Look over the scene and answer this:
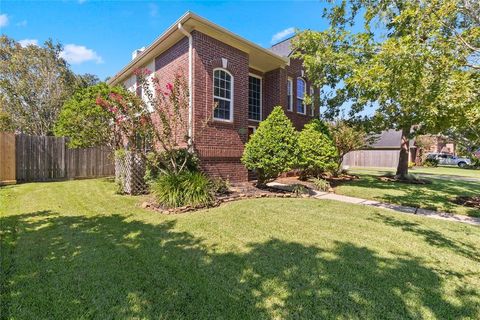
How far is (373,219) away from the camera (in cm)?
583

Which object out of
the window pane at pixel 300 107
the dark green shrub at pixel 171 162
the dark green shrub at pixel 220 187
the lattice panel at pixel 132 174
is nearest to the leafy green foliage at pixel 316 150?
the dark green shrub at pixel 220 187

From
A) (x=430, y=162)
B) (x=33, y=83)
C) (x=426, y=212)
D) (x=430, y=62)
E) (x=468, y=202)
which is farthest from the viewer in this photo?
(x=430, y=162)

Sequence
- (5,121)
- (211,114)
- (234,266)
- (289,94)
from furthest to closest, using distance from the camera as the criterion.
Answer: (5,121) < (289,94) < (211,114) < (234,266)

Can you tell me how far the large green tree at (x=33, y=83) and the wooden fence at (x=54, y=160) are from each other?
12.2 m

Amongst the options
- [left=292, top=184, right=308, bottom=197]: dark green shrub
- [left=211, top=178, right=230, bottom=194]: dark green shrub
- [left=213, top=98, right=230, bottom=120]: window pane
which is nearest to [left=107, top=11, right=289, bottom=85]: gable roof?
[left=213, top=98, right=230, bottom=120]: window pane

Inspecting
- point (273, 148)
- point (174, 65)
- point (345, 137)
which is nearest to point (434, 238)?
point (273, 148)

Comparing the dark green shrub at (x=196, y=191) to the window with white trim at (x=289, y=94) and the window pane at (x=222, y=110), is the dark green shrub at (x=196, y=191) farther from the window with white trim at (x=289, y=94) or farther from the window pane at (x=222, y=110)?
the window with white trim at (x=289, y=94)

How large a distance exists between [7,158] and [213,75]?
875cm

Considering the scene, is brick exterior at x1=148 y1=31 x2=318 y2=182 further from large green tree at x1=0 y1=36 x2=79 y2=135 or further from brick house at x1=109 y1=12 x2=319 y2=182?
large green tree at x1=0 y1=36 x2=79 y2=135

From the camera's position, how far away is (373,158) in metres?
31.0

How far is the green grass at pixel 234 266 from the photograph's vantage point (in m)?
2.53

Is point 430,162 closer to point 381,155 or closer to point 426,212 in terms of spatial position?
point 381,155

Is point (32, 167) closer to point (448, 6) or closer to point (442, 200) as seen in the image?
point (448, 6)

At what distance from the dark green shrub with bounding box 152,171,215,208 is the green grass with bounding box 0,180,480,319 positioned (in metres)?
0.59
